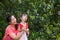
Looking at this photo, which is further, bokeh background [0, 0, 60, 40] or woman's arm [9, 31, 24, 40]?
bokeh background [0, 0, 60, 40]

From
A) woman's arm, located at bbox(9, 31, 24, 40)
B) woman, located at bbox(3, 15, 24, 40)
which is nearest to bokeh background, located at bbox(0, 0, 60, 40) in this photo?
woman, located at bbox(3, 15, 24, 40)

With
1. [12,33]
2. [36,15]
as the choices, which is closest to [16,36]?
[12,33]

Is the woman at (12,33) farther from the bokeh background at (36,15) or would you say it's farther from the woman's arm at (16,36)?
the bokeh background at (36,15)

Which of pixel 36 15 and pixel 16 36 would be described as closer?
pixel 16 36

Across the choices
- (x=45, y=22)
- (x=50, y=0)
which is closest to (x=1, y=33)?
(x=45, y=22)

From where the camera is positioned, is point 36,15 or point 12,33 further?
point 36,15

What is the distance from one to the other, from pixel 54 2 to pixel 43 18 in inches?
35.3

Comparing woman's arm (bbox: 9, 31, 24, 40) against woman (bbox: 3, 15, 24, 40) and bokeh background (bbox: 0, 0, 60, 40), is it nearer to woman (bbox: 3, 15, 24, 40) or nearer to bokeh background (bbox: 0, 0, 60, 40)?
woman (bbox: 3, 15, 24, 40)

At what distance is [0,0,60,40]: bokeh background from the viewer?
6.85 meters

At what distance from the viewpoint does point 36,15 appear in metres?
7.06

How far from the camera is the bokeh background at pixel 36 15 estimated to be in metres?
6.85

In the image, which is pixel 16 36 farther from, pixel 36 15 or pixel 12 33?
pixel 36 15

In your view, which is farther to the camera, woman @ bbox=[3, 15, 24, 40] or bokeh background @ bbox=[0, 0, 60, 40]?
bokeh background @ bbox=[0, 0, 60, 40]

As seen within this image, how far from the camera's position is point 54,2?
25.9ft
